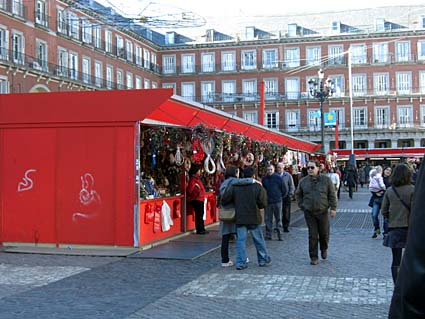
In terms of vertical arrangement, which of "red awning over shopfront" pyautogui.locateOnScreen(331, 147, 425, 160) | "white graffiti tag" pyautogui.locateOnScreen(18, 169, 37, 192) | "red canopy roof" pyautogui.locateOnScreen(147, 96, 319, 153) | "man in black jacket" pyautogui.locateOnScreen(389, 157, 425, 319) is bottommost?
"man in black jacket" pyautogui.locateOnScreen(389, 157, 425, 319)

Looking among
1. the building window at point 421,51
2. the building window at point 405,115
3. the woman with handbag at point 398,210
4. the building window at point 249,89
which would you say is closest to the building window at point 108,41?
the building window at point 249,89

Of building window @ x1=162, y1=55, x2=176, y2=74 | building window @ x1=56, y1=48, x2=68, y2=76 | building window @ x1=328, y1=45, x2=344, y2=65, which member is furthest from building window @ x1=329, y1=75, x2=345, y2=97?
building window @ x1=56, y1=48, x2=68, y2=76

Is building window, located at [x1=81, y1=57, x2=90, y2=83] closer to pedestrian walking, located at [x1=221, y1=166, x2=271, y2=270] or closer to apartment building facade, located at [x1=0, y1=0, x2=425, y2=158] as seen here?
apartment building facade, located at [x1=0, y1=0, x2=425, y2=158]

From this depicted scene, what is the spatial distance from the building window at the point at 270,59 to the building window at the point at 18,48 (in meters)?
33.5

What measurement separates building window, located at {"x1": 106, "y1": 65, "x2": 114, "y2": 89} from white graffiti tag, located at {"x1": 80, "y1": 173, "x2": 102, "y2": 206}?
4345 cm

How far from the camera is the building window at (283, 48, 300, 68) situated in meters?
65.9

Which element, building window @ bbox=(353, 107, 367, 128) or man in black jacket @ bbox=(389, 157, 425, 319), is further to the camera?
building window @ bbox=(353, 107, 367, 128)

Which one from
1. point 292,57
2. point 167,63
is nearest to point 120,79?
point 167,63

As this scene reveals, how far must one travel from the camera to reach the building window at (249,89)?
66625 millimetres

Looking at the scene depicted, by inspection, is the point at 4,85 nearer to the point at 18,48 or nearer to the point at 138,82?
the point at 18,48

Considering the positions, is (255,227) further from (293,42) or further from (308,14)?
(308,14)

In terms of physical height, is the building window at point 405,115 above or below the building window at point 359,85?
below

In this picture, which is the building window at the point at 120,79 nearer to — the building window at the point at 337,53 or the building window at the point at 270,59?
the building window at the point at 270,59

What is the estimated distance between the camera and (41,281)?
7738mm
